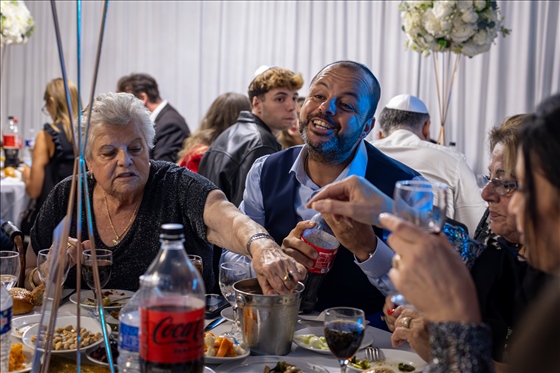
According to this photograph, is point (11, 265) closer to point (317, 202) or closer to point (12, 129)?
point (317, 202)

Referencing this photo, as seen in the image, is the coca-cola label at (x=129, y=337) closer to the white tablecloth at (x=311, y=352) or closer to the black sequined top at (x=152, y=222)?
the white tablecloth at (x=311, y=352)

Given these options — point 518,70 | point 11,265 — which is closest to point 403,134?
point 518,70

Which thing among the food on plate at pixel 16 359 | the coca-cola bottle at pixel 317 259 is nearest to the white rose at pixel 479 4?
the coca-cola bottle at pixel 317 259

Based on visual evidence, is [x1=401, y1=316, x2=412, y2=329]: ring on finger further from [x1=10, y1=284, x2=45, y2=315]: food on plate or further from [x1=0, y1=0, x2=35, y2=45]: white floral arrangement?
[x1=0, y1=0, x2=35, y2=45]: white floral arrangement

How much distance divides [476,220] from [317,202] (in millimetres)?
2661

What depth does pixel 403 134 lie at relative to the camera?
14.0 ft

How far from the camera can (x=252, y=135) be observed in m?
3.87

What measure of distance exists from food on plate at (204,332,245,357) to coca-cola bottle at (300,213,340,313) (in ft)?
1.32

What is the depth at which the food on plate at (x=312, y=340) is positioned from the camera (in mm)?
1747

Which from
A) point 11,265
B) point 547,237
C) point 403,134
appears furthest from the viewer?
point 403,134

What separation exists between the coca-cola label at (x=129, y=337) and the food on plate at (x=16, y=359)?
1.21ft

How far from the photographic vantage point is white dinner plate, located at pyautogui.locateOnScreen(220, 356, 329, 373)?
158 centimetres

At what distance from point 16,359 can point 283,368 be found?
0.60 meters

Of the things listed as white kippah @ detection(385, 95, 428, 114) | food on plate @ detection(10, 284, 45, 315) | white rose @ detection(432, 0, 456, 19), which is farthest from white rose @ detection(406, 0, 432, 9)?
food on plate @ detection(10, 284, 45, 315)
